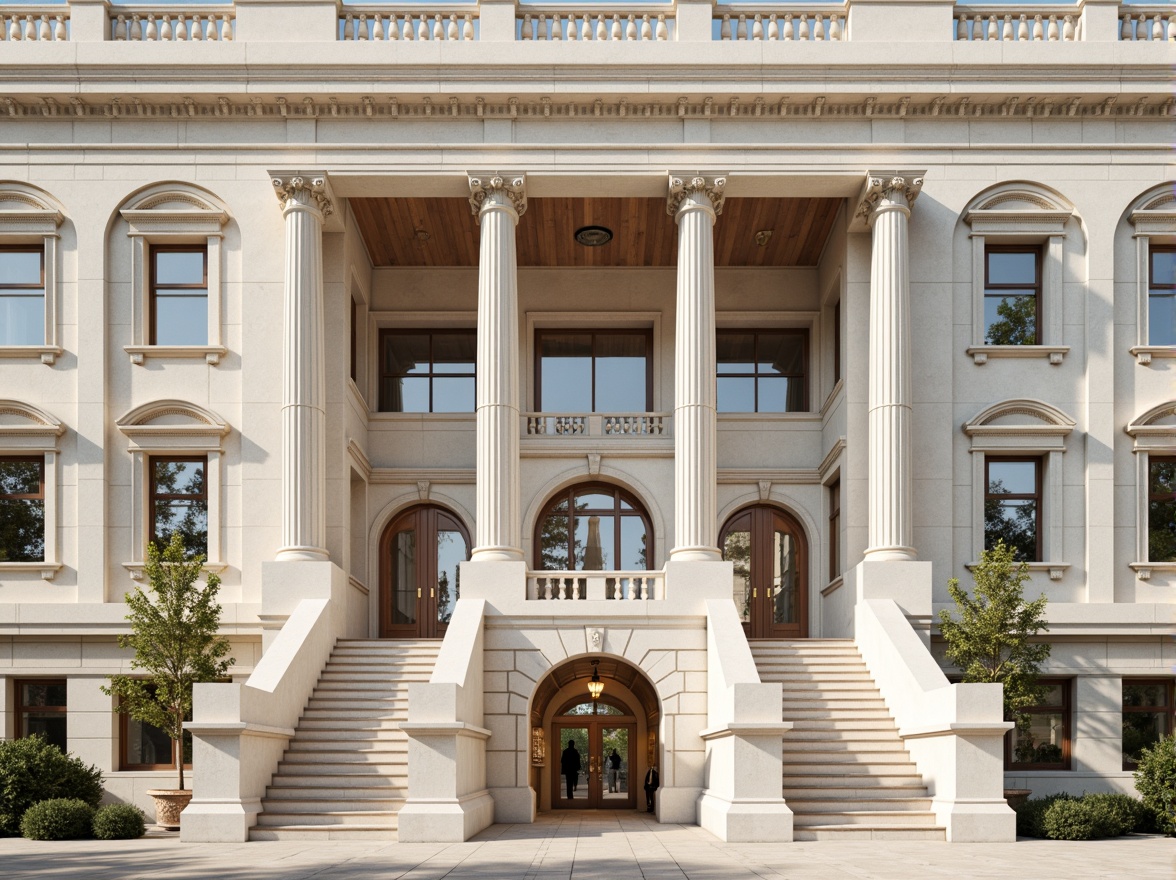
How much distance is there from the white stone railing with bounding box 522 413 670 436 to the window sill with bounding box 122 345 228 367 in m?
7.13

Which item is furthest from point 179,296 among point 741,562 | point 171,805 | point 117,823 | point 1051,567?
point 1051,567

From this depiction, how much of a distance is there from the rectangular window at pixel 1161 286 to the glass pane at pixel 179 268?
18.3m

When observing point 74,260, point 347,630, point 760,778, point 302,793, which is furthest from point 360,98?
point 760,778

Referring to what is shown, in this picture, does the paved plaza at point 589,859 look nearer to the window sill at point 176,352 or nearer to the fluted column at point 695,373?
the fluted column at point 695,373

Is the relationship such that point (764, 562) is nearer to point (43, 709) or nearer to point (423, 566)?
point (423, 566)

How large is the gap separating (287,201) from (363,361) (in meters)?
5.11

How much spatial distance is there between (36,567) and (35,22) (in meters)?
10.4

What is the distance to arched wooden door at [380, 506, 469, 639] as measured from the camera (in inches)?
1102

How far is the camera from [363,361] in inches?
1101

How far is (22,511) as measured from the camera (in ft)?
77.9

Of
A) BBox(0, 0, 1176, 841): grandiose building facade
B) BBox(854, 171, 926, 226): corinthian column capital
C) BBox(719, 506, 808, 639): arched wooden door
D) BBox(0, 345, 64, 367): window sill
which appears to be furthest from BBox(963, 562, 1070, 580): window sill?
BBox(0, 345, 64, 367): window sill

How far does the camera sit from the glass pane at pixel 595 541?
28.2 m

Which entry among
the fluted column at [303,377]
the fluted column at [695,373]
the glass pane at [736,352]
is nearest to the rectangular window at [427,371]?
the fluted column at [303,377]

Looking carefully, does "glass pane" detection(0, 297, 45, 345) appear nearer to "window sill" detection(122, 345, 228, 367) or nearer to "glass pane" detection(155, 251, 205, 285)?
"window sill" detection(122, 345, 228, 367)
